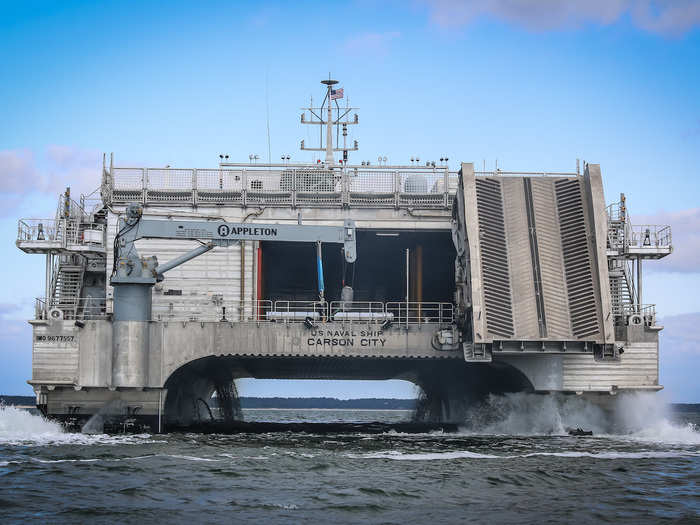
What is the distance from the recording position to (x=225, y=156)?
47531 mm

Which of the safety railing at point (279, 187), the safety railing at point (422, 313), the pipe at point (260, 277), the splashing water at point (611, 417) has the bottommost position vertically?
the splashing water at point (611, 417)

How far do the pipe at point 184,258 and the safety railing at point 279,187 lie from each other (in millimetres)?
4295

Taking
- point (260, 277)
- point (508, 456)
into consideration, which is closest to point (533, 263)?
point (508, 456)

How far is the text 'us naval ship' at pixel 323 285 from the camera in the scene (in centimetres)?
3972

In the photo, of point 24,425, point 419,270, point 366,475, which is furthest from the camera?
point 419,270

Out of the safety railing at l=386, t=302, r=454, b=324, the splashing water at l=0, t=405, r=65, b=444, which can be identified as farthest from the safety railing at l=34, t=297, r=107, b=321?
the safety railing at l=386, t=302, r=454, b=324

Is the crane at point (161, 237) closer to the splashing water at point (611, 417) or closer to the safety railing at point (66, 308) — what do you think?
the safety railing at point (66, 308)

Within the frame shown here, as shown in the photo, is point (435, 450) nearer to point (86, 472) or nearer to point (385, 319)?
point (385, 319)

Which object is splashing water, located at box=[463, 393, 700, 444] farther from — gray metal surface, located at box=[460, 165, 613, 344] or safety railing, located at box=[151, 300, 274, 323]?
safety railing, located at box=[151, 300, 274, 323]

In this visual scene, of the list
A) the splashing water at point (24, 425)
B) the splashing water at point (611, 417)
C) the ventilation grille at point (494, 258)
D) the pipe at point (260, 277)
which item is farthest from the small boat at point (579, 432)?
the splashing water at point (24, 425)

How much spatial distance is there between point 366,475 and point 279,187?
21313 mm

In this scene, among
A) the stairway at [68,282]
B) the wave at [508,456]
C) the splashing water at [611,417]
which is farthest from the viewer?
the stairway at [68,282]

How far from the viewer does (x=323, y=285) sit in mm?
43219

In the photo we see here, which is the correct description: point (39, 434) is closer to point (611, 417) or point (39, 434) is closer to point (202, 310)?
point (202, 310)
